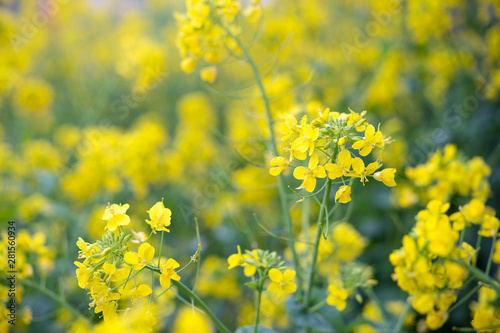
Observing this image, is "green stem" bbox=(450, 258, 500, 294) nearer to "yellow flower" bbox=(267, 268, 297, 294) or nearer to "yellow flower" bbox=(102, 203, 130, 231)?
"yellow flower" bbox=(267, 268, 297, 294)

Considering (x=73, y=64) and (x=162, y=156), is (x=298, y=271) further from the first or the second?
(x=73, y=64)

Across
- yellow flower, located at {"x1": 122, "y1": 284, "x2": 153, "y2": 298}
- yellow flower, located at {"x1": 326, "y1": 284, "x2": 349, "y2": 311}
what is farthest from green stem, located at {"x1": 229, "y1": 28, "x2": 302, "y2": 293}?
yellow flower, located at {"x1": 122, "y1": 284, "x2": 153, "y2": 298}

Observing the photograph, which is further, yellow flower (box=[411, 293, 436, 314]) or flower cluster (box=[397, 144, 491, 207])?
flower cluster (box=[397, 144, 491, 207])

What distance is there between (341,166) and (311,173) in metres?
0.08

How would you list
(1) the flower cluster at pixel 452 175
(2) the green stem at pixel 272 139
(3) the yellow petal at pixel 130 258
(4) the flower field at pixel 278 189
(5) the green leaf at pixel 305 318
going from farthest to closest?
(1) the flower cluster at pixel 452 175 < (2) the green stem at pixel 272 139 < (5) the green leaf at pixel 305 318 < (4) the flower field at pixel 278 189 < (3) the yellow petal at pixel 130 258

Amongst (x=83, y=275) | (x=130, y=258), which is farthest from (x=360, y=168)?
(x=83, y=275)

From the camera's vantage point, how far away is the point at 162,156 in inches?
104

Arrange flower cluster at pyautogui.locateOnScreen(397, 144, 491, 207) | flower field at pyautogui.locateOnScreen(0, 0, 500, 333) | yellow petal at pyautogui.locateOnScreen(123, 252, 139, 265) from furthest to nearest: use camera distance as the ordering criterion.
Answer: flower cluster at pyautogui.locateOnScreen(397, 144, 491, 207) < flower field at pyautogui.locateOnScreen(0, 0, 500, 333) < yellow petal at pyautogui.locateOnScreen(123, 252, 139, 265)

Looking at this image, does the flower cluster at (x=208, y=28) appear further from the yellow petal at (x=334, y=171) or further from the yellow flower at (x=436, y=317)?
the yellow flower at (x=436, y=317)

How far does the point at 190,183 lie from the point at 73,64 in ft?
9.01

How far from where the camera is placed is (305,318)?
3.70ft

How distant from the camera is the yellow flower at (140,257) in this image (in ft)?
2.82

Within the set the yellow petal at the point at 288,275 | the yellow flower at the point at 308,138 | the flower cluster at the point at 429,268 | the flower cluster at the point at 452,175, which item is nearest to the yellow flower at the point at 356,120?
the yellow flower at the point at 308,138

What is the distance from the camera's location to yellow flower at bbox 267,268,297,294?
991 millimetres
